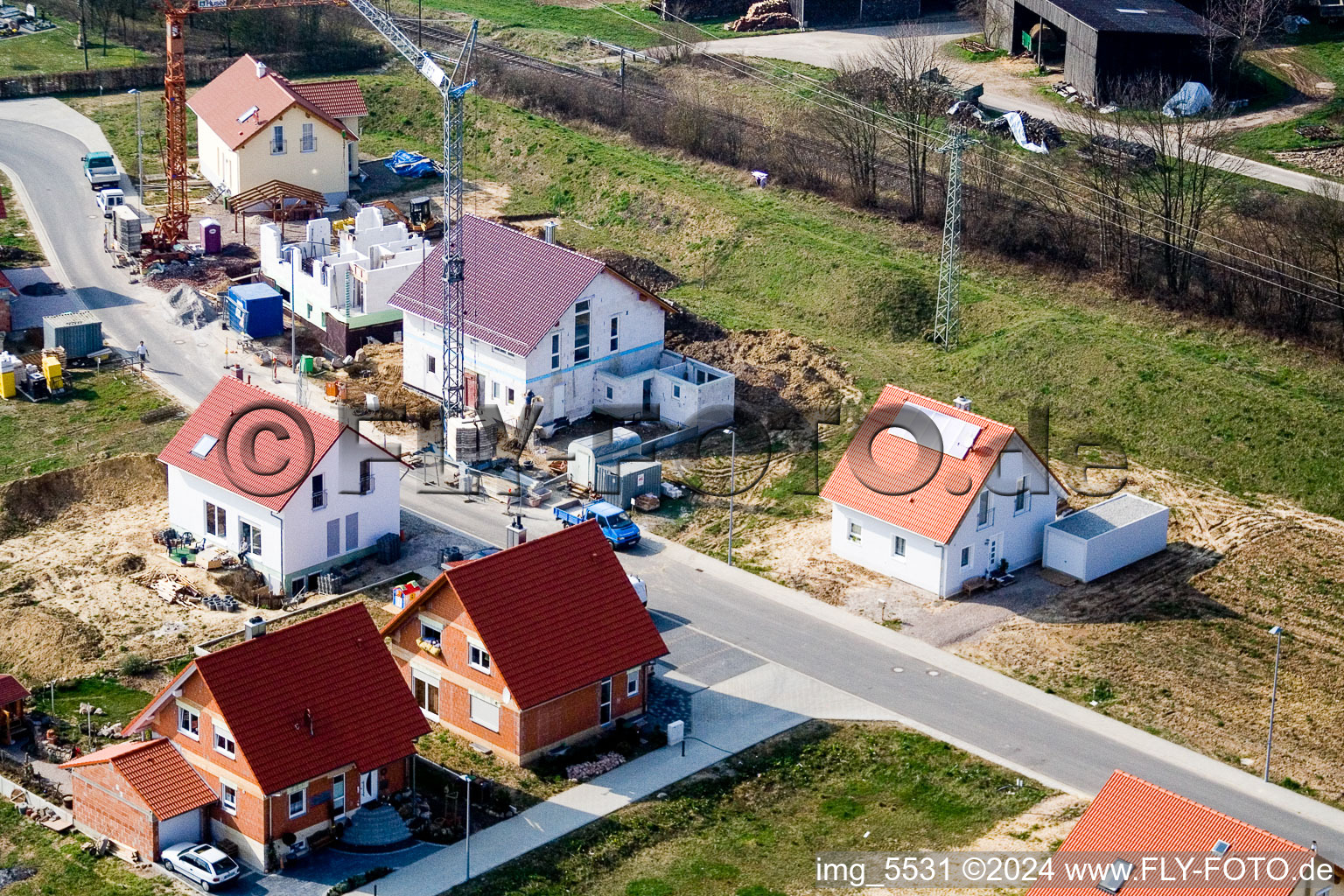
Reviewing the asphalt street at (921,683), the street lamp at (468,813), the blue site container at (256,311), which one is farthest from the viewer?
the blue site container at (256,311)

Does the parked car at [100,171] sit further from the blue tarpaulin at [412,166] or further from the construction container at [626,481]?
the construction container at [626,481]

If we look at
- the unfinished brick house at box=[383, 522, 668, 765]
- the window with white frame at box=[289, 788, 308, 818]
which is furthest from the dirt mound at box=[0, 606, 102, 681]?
the window with white frame at box=[289, 788, 308, 818]

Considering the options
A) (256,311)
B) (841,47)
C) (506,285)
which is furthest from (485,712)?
(841,47)

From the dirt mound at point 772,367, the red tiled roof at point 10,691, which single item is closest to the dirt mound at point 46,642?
the red tiled roof at point 10,691

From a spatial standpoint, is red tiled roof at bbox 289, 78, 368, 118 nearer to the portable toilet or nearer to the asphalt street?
the portable toilet

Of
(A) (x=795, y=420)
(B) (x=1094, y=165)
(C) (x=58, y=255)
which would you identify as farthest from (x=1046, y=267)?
(C) (x=58, y=255)

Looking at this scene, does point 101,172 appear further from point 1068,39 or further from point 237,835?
point 237,835
